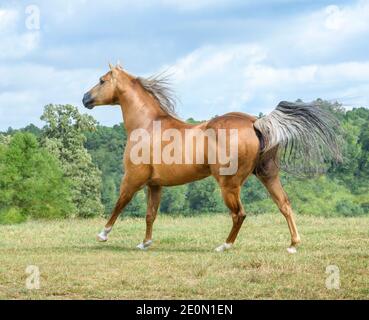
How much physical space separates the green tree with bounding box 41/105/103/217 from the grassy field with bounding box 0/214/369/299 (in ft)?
98.0

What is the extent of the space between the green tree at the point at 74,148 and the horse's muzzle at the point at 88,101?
31.8m

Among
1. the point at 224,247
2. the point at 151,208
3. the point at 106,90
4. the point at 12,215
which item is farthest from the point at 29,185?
the point at 224,247

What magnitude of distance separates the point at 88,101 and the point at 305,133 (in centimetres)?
353

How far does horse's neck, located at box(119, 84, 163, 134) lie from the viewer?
11.1 m

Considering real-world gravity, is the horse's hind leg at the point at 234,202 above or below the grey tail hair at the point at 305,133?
below

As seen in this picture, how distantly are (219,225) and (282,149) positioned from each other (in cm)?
456

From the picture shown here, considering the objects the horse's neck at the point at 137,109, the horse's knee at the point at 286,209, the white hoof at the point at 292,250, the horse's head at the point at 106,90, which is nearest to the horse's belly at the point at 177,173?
the horse's neck at the point at 137,109

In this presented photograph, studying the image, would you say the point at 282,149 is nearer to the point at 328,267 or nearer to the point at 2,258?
the point at 328,267

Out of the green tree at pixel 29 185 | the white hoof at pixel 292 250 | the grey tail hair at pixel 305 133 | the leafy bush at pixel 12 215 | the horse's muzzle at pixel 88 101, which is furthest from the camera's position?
the green tree at pixel 29 185

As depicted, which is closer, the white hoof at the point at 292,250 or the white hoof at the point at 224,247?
the white hoof at the point at 292,250

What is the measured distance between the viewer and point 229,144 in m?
9.98

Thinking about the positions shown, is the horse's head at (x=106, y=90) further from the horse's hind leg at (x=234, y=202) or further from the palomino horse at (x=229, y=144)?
the horse's hind leg at (x=234, y=202)

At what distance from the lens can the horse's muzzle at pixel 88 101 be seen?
37.5 feet

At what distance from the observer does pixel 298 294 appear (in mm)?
7500
